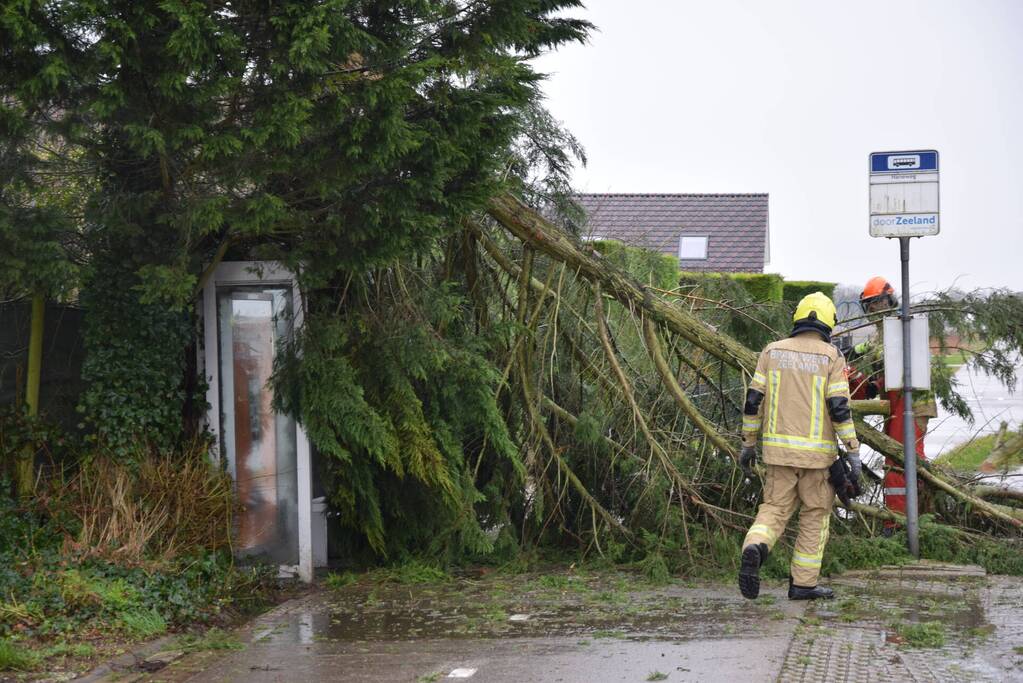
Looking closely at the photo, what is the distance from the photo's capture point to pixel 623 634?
611 cm

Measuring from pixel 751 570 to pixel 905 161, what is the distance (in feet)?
10.3

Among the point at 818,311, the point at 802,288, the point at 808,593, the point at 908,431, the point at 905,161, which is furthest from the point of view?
the point at 802,288

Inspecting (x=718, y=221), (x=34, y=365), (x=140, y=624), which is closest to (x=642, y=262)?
(x=34, y=365)

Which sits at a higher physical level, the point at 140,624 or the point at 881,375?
the point at 881,375

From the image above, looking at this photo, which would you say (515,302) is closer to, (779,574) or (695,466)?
(695,466)

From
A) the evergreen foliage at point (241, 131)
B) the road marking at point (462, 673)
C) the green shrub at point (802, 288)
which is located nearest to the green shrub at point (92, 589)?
the evergreen foliage at point (241, 131)

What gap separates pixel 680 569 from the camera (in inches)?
308

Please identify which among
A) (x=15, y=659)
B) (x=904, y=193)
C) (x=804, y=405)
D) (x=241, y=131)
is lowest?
(x=15, y=659)

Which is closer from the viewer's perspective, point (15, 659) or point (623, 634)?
point (15, 659)

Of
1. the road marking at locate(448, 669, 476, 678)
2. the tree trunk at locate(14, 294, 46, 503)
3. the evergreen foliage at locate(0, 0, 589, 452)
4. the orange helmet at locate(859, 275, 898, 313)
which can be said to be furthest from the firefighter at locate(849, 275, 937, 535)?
the tree trunk at locate(14, 294, 46, 503)

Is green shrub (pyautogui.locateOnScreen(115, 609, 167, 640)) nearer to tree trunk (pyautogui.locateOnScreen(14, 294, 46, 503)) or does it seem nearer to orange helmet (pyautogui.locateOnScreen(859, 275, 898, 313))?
tree trunk (pyautogui.locateOnScreen(14, 294, 46, 503))

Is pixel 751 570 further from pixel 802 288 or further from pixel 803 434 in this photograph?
pixel 802 288

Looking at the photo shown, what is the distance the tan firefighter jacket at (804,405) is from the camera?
6926 millimetres

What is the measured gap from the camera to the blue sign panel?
8.07 m
